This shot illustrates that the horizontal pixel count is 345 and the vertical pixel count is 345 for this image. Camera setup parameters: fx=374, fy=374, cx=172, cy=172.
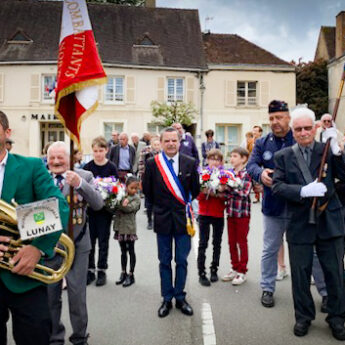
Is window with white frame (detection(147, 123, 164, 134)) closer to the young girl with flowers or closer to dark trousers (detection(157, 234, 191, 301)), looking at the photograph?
the young girl with flowers

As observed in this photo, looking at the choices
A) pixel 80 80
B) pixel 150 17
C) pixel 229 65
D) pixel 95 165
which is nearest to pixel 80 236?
pixel 80 80

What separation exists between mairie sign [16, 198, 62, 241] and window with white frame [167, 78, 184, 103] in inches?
889

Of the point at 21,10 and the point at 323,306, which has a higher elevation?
the point at 21,10

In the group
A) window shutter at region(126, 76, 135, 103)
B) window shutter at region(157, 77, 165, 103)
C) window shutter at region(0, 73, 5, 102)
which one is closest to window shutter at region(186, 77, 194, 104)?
window shutter at region(157, 77, 165, 103)

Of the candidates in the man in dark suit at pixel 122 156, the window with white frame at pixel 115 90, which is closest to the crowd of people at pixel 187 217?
the man in dark suit at pixel 122 156

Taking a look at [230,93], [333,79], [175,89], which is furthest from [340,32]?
[175,89]

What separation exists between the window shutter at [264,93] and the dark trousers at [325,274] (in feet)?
73.5

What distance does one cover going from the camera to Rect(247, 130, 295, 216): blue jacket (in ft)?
14.8

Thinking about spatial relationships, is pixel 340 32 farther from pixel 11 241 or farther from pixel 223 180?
pixel 11 241

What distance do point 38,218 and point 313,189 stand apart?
8.09 feet

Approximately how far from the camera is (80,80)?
9.32 ft

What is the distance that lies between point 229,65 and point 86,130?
10310mm

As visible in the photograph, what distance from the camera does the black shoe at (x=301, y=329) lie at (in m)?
3.69

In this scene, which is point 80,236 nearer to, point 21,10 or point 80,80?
point 80,80
